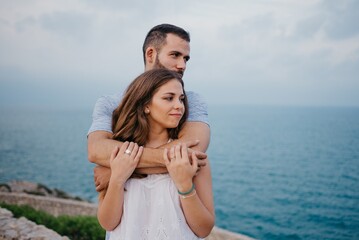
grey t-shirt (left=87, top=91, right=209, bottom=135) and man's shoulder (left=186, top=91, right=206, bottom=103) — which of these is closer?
grey t-shirt (left=87, top=91, right=209, bottom=135)

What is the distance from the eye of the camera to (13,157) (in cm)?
6481

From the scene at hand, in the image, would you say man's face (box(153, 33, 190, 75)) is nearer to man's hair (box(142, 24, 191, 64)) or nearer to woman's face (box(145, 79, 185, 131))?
man's hair (box(142, 24, 191, 64))

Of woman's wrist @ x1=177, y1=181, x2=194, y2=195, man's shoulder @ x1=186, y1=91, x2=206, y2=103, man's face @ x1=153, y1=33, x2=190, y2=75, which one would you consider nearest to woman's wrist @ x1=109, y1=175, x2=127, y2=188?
woman's wrist @ x1=177, y1=181, x2=194, y2=195

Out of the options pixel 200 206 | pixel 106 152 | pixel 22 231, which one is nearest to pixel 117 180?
pixel 106 152

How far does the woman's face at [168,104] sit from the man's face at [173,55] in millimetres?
1075

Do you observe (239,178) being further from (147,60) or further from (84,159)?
(147,60)

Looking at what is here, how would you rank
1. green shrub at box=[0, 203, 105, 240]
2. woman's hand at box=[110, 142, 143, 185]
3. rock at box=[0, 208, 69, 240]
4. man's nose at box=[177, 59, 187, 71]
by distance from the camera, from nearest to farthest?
woman's hand at box=[110, 142, 143, 185] → man's nose at box=[177, 59, 187, 71] → rock at box=[0, 208, 69, 240] → green shrub at box=[0, 203, 105, 240]

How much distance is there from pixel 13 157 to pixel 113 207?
7132 centimetres

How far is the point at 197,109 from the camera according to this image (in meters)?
2.88

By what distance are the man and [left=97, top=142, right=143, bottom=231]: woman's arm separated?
81 millimetres

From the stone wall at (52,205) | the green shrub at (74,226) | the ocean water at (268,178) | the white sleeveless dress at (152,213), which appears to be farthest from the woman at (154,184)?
the ocean water at (268,178)

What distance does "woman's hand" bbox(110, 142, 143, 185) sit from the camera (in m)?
2.19

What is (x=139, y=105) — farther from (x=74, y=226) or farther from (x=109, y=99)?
(x=74, y=226)

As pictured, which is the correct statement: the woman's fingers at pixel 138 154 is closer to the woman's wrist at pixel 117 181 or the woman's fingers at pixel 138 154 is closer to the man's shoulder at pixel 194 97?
the woman's wrist at pixel 117 181
